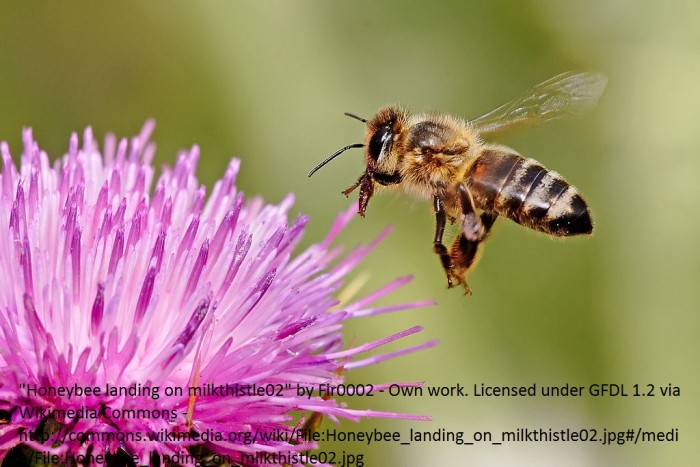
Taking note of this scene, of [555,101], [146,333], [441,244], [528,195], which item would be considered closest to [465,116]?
[555,101]

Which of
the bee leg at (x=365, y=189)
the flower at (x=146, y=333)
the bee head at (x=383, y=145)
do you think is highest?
the bee head at (x=383, y=145)

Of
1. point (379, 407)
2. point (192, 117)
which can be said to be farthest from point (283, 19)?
point (379, 407)

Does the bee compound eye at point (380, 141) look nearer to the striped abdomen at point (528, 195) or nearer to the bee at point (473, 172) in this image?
the bee at point (473, 172)

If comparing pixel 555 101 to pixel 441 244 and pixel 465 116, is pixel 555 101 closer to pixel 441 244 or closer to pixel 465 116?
pixel 441 244

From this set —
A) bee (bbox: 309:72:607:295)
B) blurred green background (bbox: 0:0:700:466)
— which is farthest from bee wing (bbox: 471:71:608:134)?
blurred green background (bbox: 0:0:700:466)

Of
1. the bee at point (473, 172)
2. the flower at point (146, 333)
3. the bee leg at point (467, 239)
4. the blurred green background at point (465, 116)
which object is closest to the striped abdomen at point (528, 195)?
the bee at point (473, 172)
